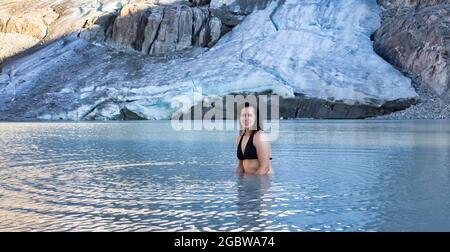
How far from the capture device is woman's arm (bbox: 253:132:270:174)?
859 centimetres

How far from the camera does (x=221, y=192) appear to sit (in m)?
7.46

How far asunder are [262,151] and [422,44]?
35.5m

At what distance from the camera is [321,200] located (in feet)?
22.4

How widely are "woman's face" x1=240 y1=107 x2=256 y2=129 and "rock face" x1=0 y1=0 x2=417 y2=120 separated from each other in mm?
27826

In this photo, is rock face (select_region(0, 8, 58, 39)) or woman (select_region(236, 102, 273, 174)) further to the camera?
rock face (select_region(0, 8, 58, 39))

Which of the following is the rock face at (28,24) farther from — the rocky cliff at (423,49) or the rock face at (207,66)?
the rocky cliff at (423,49)

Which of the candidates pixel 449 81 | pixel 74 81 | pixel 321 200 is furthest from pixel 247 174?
pixel 74 81

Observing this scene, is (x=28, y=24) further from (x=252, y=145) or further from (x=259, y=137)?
(x=259, y=137)

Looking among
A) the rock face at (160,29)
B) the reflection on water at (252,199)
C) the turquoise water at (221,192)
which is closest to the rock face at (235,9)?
the rock face at (160,29)

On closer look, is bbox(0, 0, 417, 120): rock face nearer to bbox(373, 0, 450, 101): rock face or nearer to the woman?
bbox(373, 0, 450, 101): rock face

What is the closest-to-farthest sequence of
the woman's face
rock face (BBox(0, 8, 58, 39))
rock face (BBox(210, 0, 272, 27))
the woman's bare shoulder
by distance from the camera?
the woman's face, the woman's bare shoulder, rock face (BBox(210, 0, 272, 27)), rock face (BBox(0, 8, 58, 39))

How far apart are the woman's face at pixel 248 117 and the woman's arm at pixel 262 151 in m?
0.21

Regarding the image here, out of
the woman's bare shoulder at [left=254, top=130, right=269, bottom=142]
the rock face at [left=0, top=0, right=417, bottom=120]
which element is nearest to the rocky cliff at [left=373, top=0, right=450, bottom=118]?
the rock face at [left=0, top=0, right=417, bottom=120]
